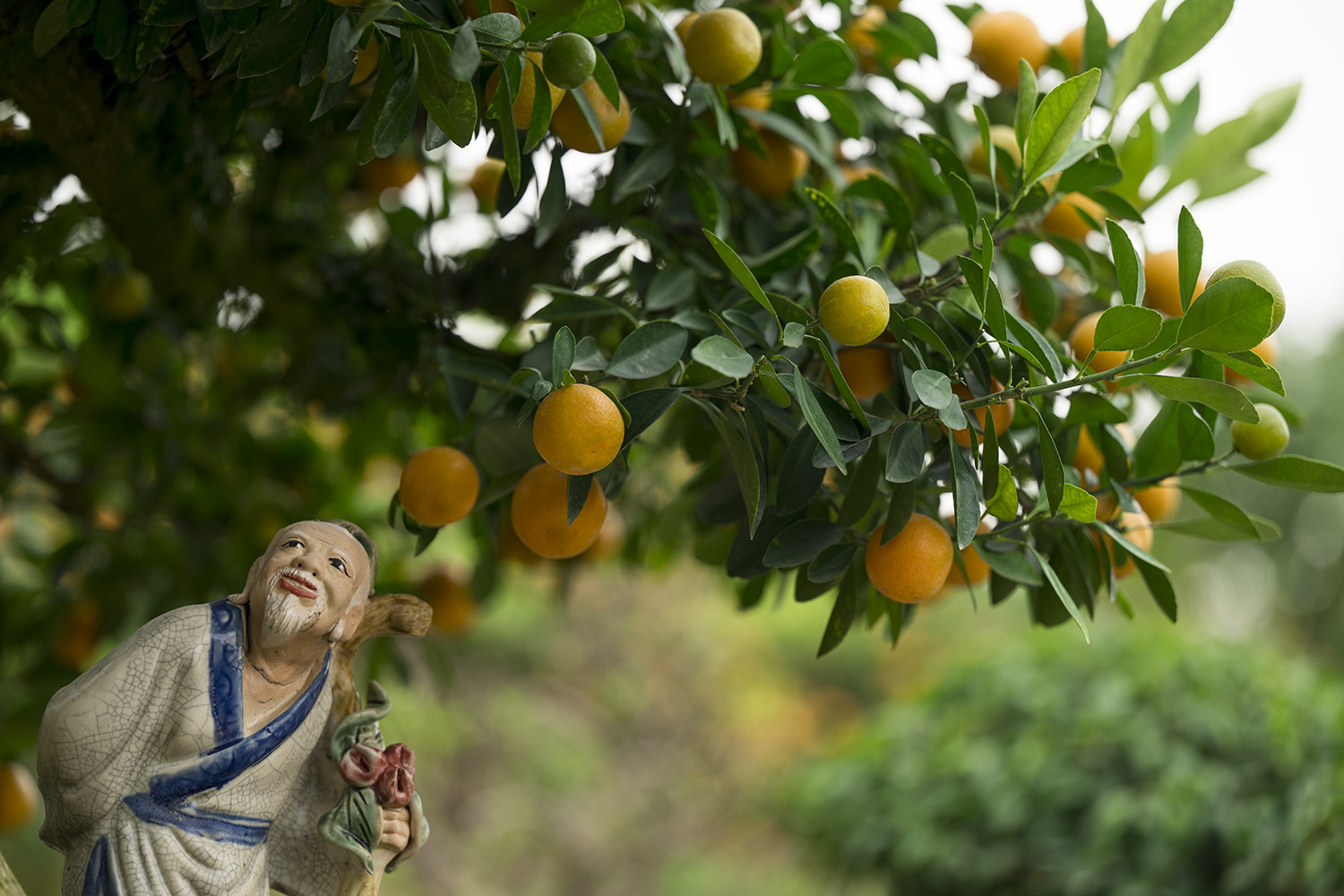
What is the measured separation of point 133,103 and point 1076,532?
0.61 m

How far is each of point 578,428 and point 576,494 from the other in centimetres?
6

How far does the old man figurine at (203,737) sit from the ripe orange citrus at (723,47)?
343 millimetres

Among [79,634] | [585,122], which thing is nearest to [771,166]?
[585,122]

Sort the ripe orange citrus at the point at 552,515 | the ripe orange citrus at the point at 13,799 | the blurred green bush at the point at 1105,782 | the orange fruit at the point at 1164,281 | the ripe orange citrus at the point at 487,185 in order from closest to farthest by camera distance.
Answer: the ripe orange citrus at the point at 552,515, the orange fruit at the point at 1164,281, the ripe orange citrus at the point at 13,799, the ripe orange citrus at the point at 487,185, the blurred green bush at the point at 1105,782

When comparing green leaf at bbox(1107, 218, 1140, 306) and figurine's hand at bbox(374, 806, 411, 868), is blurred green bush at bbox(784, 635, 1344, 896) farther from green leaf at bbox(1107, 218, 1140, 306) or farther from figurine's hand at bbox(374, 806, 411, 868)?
figurine's hand at bbox(374, 806, 411, 868)

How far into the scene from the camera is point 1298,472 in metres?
0.55

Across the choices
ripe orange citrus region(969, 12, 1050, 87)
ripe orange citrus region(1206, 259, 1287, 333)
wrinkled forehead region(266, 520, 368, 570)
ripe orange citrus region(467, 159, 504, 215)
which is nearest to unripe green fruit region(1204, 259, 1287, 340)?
ripe orange citrus region(1206, 259, 1287, 333)

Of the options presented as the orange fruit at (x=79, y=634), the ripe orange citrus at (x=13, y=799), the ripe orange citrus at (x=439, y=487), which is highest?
the ripe orange citrus at (x=439, y=487)

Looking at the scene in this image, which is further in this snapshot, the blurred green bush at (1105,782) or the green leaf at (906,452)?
the blurred green bush at (1105,782)

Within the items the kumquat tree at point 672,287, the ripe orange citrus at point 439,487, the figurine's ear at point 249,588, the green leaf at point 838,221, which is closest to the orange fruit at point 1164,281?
the kumquat tree at point 672,287

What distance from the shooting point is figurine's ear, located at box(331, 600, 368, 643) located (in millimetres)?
482

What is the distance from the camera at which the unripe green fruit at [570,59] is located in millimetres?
436

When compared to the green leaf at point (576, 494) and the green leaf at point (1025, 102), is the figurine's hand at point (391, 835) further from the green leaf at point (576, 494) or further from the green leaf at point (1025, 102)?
the green leaf at point (1025, 102)

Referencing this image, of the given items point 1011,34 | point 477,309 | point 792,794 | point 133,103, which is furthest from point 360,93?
point 792,794
